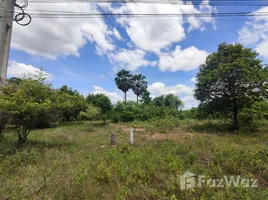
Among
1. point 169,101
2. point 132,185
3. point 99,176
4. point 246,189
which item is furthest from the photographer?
point 169,101

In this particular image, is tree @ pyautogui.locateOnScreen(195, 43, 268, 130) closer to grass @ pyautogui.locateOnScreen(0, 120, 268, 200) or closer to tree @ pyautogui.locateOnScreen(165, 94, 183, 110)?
grass @ pyautogui.locateOnScreen(0, 120, 268, 200)

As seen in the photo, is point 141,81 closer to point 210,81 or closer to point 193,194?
point 210,81

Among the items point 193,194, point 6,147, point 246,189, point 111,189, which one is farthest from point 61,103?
point 246,189

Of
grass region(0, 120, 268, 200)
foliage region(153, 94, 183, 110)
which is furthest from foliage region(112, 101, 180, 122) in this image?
grass region(0, 120, 268, 200)

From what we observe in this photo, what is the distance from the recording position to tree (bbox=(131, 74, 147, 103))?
31500mm

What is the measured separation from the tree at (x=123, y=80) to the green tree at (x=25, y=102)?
24651 millimetres

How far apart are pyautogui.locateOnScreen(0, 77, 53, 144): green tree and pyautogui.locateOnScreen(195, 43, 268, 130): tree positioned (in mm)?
8944

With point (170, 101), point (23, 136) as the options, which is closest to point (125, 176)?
point (23, 136)

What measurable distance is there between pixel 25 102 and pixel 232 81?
10.6 metres

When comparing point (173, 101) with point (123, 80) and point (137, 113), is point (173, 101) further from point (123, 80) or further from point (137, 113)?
point (137, 113)

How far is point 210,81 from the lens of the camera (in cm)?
950

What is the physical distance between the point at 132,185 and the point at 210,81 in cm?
863

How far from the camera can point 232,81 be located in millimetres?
9148

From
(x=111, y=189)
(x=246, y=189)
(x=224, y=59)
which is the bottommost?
(x=111, y=189)
